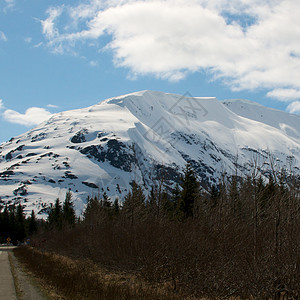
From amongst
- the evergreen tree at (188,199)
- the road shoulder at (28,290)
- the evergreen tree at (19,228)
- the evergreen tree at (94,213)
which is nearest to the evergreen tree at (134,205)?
the evergreen tree at (188,199)

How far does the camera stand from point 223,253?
12.6m

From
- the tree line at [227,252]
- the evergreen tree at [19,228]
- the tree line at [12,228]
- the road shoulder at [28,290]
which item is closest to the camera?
the tree line at [227,252]

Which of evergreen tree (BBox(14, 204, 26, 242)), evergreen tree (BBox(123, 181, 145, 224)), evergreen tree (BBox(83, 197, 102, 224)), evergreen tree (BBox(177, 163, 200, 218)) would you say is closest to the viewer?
evergreen tree (BBox(123, 181, 145, 224))

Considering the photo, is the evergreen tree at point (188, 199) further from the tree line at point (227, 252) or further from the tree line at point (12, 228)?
the tree line at point (12, 228)

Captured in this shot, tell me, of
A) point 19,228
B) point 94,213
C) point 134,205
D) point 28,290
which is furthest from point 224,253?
point 19,228

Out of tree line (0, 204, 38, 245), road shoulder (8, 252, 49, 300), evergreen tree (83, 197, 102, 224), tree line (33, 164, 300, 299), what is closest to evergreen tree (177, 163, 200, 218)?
evergreen tree (83, 197, 102, 224)

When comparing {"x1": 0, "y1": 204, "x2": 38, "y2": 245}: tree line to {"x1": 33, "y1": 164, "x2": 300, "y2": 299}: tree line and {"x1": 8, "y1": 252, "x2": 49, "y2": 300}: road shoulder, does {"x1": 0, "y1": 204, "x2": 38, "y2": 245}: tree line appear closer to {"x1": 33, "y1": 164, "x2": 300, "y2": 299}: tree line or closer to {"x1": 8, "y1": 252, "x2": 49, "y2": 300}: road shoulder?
{"x1": 8, "y1": 252, "x2": 49, "y2": 300}: road shoulder

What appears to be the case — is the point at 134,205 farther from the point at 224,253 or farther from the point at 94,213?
the point at 224,253

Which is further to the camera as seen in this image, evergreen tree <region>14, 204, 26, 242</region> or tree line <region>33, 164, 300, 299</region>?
evergreen tree <region>14, 204, 26, 242</region>

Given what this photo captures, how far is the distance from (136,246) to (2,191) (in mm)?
191372

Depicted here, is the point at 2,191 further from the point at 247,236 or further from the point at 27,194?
the point at 247,236

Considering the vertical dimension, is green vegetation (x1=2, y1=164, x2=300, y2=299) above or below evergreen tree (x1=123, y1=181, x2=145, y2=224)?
below

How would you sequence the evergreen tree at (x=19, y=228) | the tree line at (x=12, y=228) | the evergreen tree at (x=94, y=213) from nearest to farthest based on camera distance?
the evergreen tree at (x=94, y=213)
the tree line at (x=12, y=228)
the evergreen tree at (x=19, y=228)

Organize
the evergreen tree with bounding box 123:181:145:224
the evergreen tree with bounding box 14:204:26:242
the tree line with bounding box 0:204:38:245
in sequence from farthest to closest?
1. the evergreen tree with bounding box 14:204:26:242
2. the tree line with bounding box 0:204:38:245
3. the evergreen tree with bounding box 123:181:145:224
